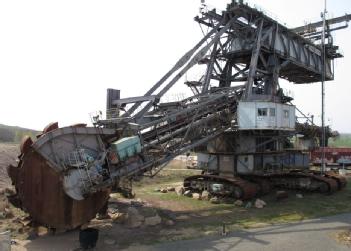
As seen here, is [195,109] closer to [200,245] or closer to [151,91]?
[151,91]

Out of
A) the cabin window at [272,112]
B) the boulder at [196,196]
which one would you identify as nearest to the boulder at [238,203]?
the boulder at [196,196]

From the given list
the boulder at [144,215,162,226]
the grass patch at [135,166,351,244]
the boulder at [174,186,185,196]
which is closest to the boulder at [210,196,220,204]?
the grass patch at [135,166,351,244]

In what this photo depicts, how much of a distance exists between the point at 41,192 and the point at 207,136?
33.4 feet

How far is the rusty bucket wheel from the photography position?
1531 cm

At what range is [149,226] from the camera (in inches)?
666

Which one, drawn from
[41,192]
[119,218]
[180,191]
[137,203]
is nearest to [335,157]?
[180,191]

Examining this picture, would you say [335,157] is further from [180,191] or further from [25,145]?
[25,145]

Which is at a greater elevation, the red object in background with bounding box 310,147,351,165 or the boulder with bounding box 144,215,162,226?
the red object in background with bounding box 310,147,351,165

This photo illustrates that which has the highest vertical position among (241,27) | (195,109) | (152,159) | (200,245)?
(241,27)

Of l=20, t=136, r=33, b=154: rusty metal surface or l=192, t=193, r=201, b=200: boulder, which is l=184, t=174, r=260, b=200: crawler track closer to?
l=192, t=193, r=201, b=200: boulder

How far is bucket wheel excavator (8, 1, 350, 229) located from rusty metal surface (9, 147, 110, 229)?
0.12ft

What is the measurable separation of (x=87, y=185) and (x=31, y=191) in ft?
6.94

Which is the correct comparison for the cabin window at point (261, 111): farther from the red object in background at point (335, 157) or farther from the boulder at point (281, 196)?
the red object in background at point (335, 157)

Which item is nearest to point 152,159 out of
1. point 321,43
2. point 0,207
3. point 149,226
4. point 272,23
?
point 149,226
